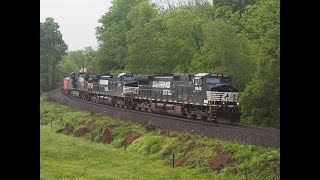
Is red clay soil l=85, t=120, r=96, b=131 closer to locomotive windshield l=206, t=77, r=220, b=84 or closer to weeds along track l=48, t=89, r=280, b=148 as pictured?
weeds along track l=48, t=89, r=280, b=148

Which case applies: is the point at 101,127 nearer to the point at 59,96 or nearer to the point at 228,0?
the point at 59,96

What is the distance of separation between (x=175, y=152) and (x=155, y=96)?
579cm

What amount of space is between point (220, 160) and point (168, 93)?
602 cm

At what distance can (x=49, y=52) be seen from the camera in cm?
657

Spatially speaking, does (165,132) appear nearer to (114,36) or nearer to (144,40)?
(144,40)

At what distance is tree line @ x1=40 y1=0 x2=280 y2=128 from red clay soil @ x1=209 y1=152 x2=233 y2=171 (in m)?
0.96

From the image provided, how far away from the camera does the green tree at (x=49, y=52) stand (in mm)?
6555

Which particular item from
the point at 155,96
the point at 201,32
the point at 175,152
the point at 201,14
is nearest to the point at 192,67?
the point at 201,32

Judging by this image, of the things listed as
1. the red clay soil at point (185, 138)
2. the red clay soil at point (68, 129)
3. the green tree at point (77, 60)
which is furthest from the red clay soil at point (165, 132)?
the green tree at point (77, 60)

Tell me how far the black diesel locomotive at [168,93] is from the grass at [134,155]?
33.5 inches

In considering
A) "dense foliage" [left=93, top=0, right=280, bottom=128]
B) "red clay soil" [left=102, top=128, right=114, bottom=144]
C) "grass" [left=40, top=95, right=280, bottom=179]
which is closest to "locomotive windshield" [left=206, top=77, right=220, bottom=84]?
"dense foliage" [left=93, top=0, right=280, bottom=128]

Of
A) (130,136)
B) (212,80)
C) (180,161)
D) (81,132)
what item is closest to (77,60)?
(81,132)

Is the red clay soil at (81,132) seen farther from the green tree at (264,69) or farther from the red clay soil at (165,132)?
the green tree at (264,69)

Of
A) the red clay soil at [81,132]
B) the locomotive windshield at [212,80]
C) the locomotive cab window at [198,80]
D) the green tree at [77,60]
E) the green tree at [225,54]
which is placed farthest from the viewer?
the locomotive cab window at [198,80]
